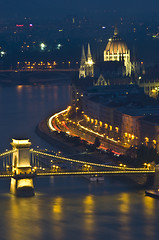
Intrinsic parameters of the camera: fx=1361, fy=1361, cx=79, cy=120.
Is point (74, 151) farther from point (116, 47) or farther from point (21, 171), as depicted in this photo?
point (116, 47)

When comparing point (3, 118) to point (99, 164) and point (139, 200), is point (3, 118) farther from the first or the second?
point (139, 200)

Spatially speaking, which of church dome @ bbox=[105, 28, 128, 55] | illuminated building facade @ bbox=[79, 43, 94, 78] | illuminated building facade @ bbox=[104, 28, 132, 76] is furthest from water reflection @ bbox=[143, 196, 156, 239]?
church dome @ bbox=[105, 28, 128, 55]

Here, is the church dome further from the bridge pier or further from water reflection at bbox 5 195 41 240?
water reflection at bbox 5 195 41 240

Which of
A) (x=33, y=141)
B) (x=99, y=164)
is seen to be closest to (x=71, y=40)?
(x=33, y=141)

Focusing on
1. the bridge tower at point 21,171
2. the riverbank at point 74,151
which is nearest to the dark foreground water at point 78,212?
the bridge tower at point 21,171

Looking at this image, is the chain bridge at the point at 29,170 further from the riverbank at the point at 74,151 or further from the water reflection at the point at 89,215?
the water reflection at the point at 89,215

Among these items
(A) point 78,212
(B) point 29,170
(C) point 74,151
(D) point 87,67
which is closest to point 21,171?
(B) point 29,170
